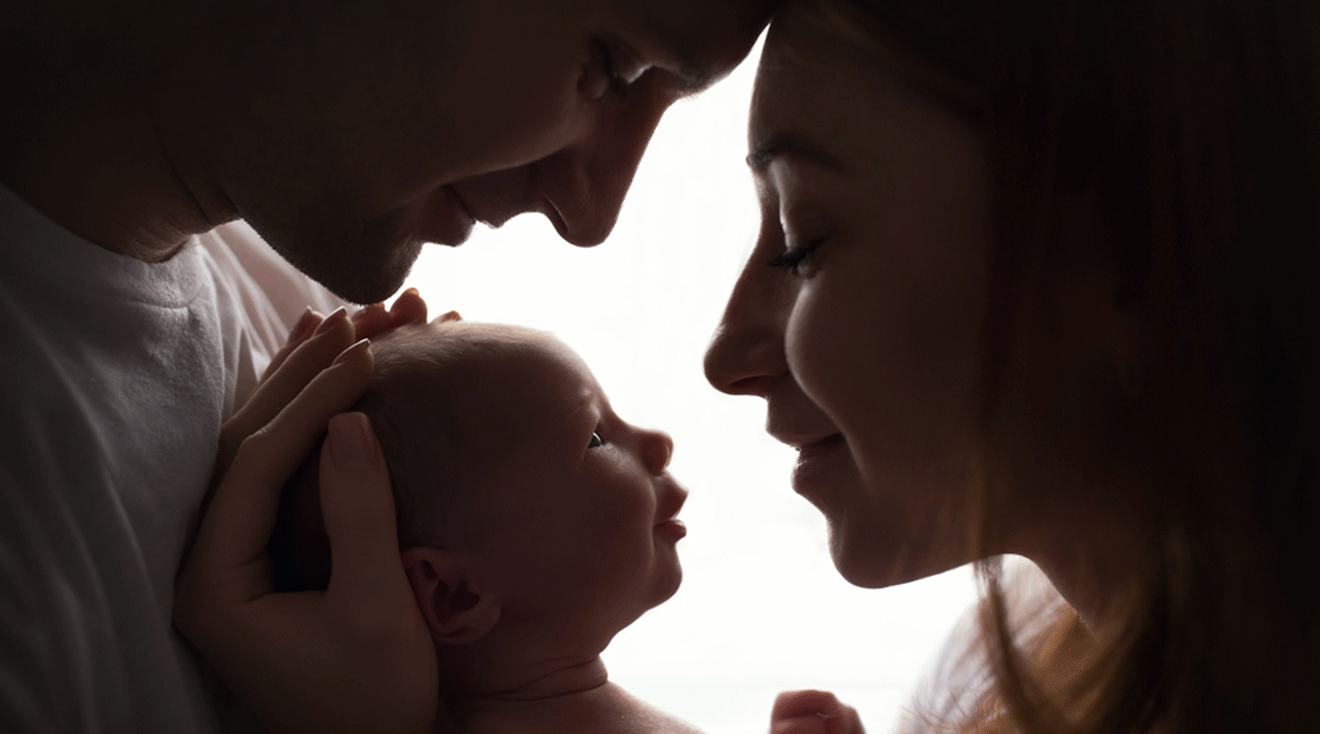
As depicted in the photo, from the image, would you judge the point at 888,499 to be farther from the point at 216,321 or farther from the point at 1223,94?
the point at 216,321

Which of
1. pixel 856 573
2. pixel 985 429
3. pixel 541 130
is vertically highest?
pixel 541 130

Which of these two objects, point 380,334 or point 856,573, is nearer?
point 856,573

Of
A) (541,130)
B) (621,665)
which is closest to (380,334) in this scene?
(541,130)

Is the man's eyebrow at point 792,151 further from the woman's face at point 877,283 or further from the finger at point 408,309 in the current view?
the finger at point 408,309

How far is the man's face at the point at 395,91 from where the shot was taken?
112 cm

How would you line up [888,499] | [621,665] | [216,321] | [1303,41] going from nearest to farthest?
[1303,41] < [888,499] < [216,321] < [621,665]

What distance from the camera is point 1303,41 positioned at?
0.85 meters

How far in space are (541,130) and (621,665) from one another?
5.93 ft

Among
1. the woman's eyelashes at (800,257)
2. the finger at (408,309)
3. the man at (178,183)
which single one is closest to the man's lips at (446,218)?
the man at (178,183)

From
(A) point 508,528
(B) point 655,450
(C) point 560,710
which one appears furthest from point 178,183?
(C) point 560,710

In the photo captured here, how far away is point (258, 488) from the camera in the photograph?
3.61 feet

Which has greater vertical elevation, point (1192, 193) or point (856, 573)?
point (1192, 193)

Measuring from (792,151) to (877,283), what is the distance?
167 millimetres

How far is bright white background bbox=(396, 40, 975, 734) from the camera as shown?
227 cm
